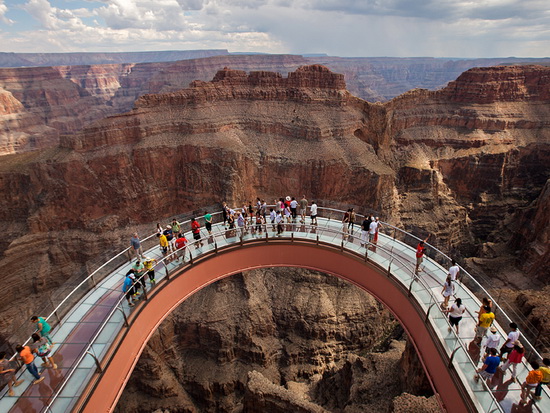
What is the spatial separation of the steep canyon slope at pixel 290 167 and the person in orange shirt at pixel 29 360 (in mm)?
26118

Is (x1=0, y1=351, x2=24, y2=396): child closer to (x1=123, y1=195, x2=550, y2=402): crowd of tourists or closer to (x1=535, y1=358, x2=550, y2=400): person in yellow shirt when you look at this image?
(x1=123, y1=195, x2=550, y2=402): crowd of tourists

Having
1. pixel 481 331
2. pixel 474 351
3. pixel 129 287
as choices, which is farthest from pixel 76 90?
pixel 474 351

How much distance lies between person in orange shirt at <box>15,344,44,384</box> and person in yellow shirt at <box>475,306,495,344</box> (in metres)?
15.2

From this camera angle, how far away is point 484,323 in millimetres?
12148

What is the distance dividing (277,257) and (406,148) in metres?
43.6

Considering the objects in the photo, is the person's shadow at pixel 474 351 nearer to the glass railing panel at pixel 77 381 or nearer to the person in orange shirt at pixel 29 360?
the glass railing panel at pixel 77 381

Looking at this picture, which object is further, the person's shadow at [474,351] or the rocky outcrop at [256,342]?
the rocky outcrop at [256,342]

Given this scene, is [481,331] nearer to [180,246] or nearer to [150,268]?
[150,268]

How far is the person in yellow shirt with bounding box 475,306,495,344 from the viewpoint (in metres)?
12.0

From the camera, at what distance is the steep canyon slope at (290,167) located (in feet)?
137

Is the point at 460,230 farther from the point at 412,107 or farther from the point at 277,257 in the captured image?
the point at 277,257

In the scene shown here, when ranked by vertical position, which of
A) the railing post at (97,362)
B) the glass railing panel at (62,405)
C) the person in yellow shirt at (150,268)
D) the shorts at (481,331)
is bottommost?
the glass railing panel at (62,405)

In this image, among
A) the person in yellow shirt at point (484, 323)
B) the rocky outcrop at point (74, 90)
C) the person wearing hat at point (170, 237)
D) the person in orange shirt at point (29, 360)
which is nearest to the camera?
the person in orange shirt at point (29, 360)

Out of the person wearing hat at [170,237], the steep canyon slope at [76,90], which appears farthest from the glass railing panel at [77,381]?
the steep canyon slope at [76,90]
